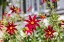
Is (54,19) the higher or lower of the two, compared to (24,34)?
higher

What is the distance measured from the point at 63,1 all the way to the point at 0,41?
1983 millimetres

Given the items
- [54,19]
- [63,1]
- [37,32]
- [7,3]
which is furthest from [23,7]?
[54,19]

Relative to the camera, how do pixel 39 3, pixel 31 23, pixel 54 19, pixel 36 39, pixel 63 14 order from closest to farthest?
pixel 31 23 < pixel 54 19 < pixel 36 39 < pixel 63 14 < pixel 39 3

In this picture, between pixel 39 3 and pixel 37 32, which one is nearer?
pixel 37 32

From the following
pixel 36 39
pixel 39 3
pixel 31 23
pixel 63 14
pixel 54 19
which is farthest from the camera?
pixel 39 3

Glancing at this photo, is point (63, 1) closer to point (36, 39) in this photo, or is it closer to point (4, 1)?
point (4, 1)

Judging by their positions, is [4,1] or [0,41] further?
[4,1]

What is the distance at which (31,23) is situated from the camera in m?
2.57

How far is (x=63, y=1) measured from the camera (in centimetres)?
466

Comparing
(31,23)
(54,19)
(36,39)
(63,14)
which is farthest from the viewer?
(63,14)

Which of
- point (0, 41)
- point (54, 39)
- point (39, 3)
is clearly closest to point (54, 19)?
point (54, 39)

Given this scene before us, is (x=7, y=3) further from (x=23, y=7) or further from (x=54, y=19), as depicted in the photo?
(x=54, y=19)

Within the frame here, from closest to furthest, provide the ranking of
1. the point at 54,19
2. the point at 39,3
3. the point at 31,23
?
the point at 31,23 → the point at 54,19 → the point at 39,3

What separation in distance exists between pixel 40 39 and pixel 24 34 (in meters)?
0.21
